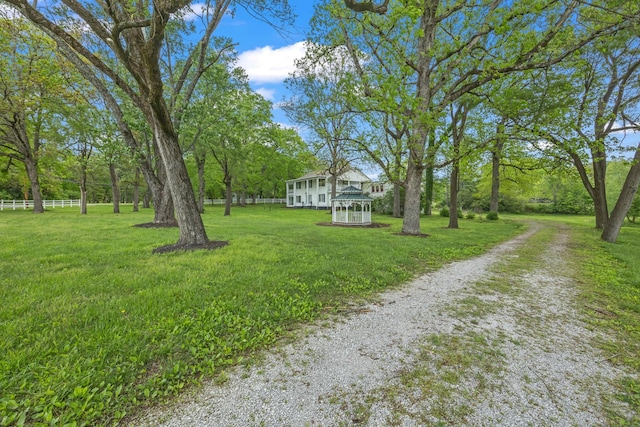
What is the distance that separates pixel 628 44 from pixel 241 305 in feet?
62.4

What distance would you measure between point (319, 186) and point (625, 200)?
31893mm

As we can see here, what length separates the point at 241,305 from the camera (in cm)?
358

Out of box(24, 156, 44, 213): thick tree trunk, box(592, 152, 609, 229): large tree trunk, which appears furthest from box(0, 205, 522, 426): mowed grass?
box(24, 156, 44, 213): thick tree trunk

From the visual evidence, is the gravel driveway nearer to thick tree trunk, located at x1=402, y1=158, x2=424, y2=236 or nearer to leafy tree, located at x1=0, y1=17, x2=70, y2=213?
thick tree trunk, located at x1=402, y1=158, x2=424, y2=236

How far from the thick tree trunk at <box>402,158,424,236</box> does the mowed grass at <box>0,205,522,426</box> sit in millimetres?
4735

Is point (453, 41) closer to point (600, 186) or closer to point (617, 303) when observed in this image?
point (617, 303)

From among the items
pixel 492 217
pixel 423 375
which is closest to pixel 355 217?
pixel 492 217

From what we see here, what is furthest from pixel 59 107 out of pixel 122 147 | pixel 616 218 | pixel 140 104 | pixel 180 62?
pixel 616 218

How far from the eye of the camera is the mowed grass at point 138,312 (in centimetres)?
198

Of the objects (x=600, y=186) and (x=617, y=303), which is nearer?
(x=617, y=303)

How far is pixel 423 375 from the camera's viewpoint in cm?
235

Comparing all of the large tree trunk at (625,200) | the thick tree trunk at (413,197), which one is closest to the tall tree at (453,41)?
the thick tree trunk at (413,197)

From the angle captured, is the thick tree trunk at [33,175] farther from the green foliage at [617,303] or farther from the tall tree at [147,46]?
the green foliage at [617,303]

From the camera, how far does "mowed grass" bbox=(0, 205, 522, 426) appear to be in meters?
1.98
